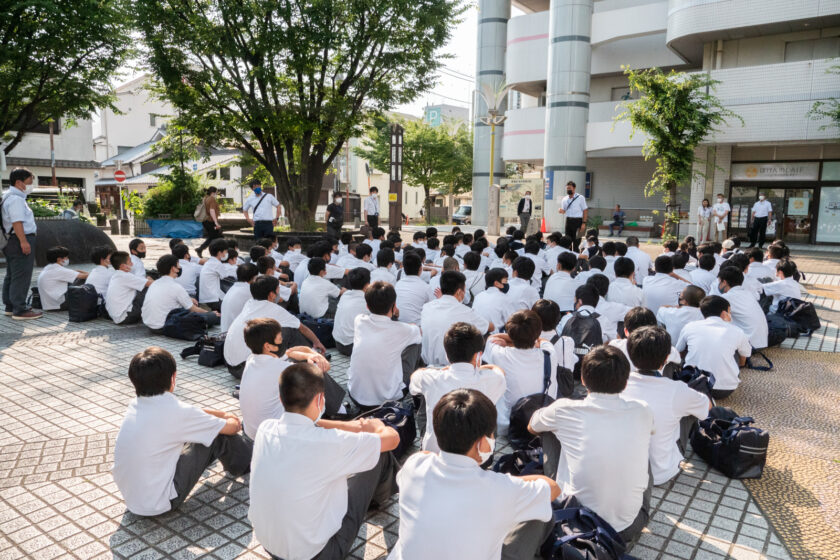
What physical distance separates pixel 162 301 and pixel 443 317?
383 centimetres

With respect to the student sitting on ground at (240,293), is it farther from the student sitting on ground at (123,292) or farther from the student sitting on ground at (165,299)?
the student sitting on ground at (123,292)

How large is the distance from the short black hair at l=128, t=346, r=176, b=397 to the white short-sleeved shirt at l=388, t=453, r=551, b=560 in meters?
1.56

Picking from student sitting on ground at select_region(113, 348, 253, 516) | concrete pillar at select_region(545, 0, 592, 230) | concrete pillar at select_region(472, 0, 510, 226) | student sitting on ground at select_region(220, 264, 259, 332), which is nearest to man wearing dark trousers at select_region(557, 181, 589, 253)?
student sitting on ground at select_region(220, 264, 259, 332)

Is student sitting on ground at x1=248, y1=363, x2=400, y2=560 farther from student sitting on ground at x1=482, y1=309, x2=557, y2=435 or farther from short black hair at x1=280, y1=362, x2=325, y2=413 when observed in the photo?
student sitting on ground at x1=482, y1=309, x2=557, y2=435

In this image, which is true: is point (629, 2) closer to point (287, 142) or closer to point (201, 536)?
point (287, 142)

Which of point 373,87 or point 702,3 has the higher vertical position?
point 702,3

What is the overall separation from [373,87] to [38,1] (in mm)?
7066

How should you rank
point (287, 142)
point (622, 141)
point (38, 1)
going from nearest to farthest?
point (38, 1) < point (287, 142) < point (622, 141)

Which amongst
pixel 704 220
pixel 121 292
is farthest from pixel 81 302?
pixel 704 220

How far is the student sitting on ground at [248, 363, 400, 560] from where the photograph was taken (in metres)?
2.44

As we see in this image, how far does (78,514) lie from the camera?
324 cm

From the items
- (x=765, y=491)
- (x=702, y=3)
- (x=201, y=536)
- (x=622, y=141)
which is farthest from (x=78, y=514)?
(x=622, y=141)

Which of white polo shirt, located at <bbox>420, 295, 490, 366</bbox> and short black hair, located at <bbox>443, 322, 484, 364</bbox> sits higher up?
short black hair, located at <bbox>443, 322, 484, 364</bbox>

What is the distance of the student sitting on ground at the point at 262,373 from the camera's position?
3629 millimetres
